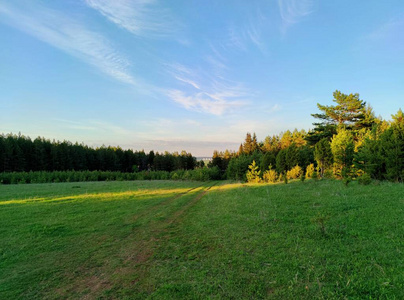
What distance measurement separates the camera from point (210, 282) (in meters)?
3.76

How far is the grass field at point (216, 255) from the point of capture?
11.5 feet

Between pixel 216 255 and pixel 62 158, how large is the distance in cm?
6943

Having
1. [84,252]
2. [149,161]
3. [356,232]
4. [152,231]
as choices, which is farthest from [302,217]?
[149,161]

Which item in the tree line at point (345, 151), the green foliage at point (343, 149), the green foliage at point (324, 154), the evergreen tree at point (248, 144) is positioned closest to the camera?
the tree line at point (345, 151)

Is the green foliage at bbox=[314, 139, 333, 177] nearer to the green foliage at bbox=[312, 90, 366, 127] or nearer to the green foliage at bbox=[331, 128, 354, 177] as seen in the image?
the green foliage at bbox=[331, 128, 354, 177]

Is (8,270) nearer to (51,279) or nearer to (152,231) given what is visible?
(51,279)

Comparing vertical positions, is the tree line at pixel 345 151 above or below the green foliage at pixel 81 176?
above

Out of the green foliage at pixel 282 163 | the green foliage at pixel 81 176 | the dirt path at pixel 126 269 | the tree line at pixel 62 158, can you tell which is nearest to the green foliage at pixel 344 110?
the green foliage at pixel 282 163

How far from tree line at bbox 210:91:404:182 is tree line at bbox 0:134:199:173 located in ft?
166

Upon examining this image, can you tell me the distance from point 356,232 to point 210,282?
4.37m

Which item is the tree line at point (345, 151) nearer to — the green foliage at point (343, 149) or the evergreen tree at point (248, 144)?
the green foliage at point (343, 149)

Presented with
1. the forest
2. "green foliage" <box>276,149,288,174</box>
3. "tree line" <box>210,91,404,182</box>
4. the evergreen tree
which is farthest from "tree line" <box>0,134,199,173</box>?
"green foliage" <box>276,149,288,174</box>

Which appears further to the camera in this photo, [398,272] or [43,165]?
[43,165]

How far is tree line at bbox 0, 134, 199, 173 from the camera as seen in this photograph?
1939 inches
